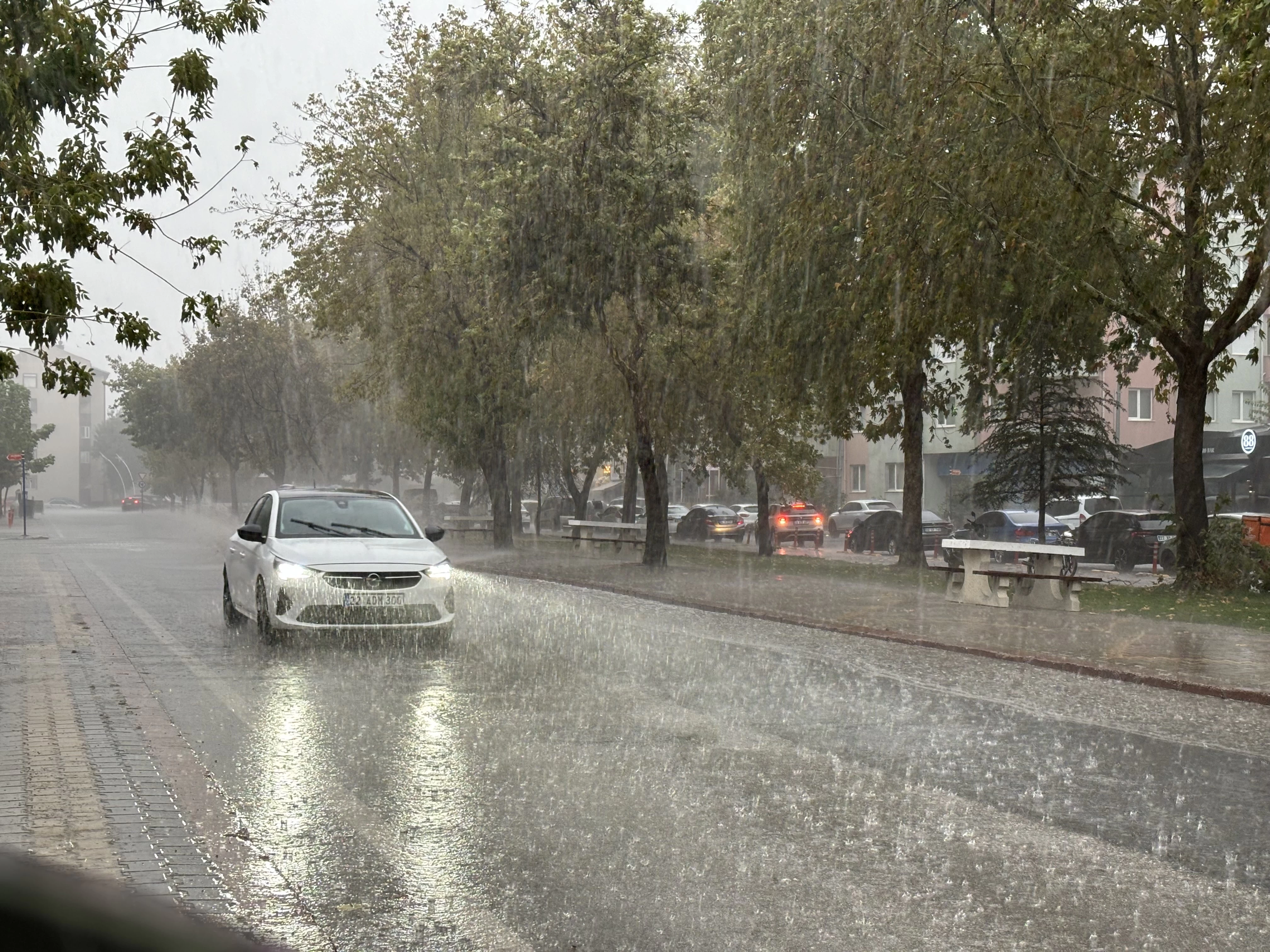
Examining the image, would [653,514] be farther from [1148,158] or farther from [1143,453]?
[1143,453]

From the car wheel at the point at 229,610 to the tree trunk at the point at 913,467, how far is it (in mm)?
16556

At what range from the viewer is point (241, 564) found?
15336 millimetres

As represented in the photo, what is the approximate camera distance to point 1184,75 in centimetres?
2055

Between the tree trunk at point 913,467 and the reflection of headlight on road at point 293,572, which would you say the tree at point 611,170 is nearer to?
the tree trunk at point 913,467

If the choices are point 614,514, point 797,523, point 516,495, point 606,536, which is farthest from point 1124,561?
point 614,514

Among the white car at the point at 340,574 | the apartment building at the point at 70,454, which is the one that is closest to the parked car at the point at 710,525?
the white car at the point at 340,574

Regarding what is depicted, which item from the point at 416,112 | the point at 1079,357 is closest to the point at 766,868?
the point at 1079,357

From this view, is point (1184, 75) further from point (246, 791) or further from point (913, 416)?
point (246, 791)

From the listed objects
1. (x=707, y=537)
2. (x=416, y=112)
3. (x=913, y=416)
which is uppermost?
(x=416, y=112)

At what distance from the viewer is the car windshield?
48.4 feet

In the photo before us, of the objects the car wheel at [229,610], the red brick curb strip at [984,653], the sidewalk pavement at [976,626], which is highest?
the car wheel at [229,610]

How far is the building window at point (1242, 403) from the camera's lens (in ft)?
206

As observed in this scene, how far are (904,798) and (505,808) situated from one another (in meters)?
1.96

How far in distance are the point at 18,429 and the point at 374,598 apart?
304ft
